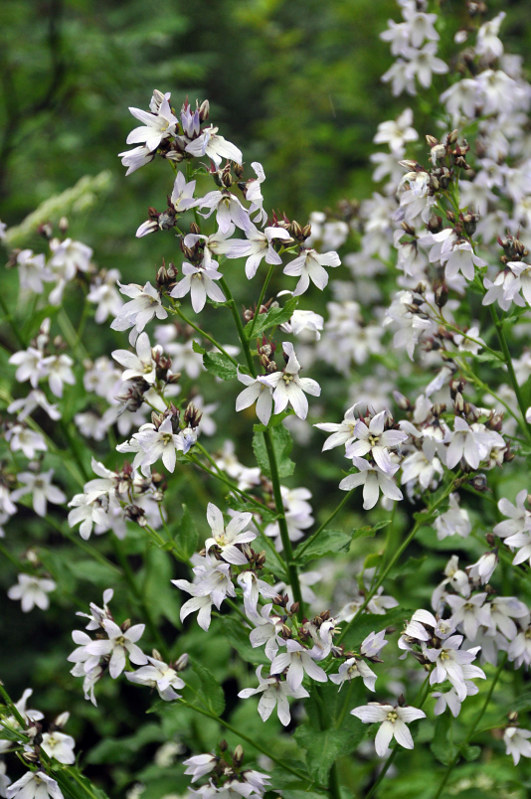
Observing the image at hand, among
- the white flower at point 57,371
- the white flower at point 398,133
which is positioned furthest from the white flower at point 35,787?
the white flower at point 398,133

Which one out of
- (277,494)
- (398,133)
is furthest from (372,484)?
(398,133)

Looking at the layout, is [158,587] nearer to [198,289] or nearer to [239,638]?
[239,638]

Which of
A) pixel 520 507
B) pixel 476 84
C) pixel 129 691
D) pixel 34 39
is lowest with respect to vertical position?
pixel 129 691

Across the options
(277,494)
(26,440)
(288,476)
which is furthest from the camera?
(26,440)

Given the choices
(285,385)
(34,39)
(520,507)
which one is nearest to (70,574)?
(285,385)

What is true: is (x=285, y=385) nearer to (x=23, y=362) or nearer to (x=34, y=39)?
(x=23, y=362)

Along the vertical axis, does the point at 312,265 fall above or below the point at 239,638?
above

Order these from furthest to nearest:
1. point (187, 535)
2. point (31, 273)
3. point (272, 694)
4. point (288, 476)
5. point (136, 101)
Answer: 1. point (136, 101)
2. point (31, 273)
3. point (288, 476)
4. point (187, 535)
5. point (272, 694)
